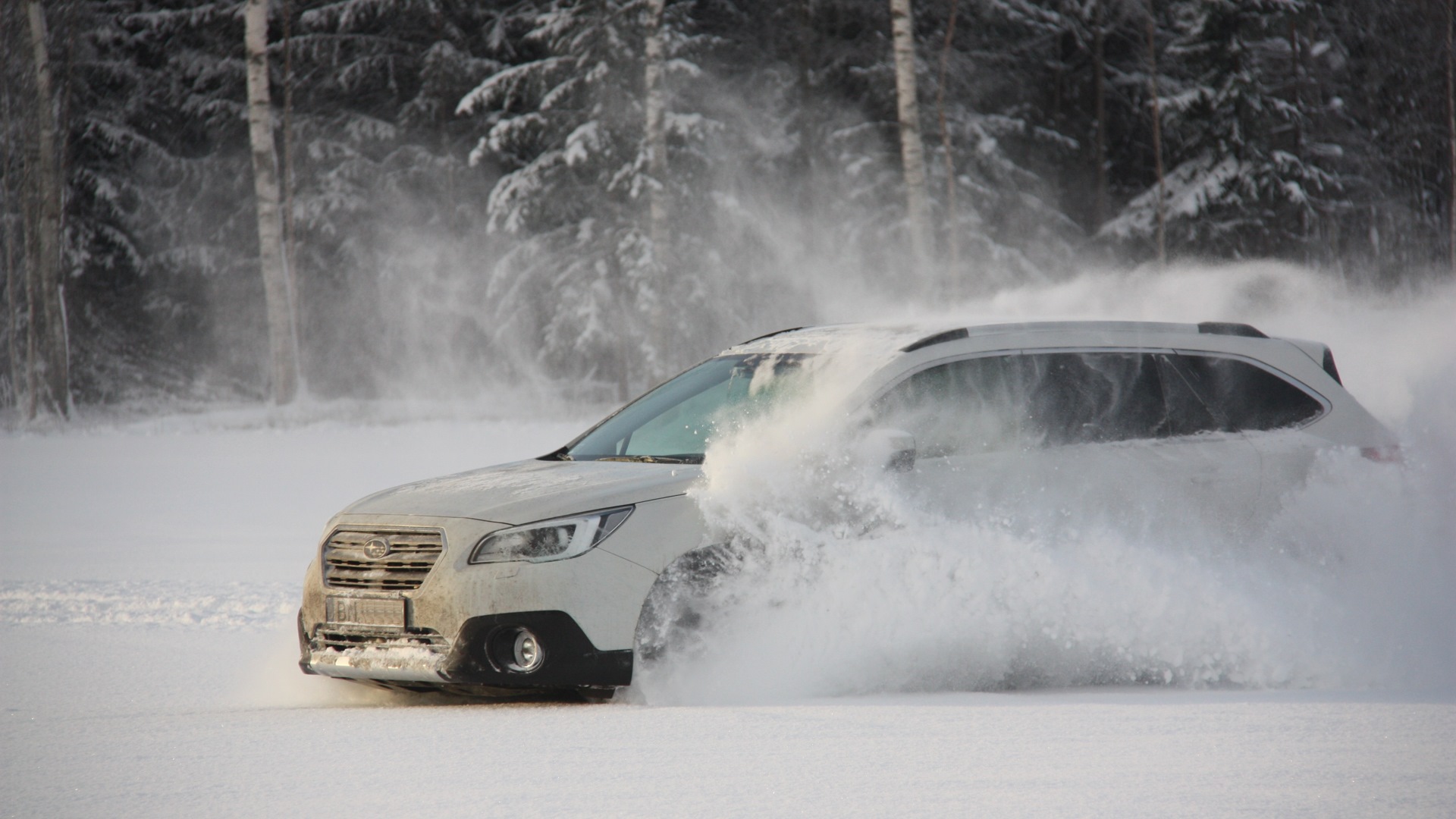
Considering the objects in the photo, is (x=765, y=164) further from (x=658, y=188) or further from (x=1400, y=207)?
(x=1400, y=207)

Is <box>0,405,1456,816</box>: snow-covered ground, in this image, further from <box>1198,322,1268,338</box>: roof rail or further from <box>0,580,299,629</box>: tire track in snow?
<box>1198,322,1268,338</box>: roof rail

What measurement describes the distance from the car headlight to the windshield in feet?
2.34

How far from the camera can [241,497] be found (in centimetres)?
1557

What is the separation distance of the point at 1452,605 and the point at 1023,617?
7.46ft

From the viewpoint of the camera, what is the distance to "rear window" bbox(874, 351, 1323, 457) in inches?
243

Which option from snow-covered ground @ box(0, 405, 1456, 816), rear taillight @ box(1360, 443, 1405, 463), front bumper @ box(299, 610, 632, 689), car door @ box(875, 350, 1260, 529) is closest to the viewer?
snow-covered ground @ box(0, 405, 1456, 816)

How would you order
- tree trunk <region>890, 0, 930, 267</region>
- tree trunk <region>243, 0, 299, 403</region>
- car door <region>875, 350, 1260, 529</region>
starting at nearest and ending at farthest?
car door <region>875, 350, 1260, 529</region> < tree trunk <region>890, 0, 930, 267</region> < tree trunk <region>243, 0, 299, 403</region>

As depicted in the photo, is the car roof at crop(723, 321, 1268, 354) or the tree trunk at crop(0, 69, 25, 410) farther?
the tree trunk at crop(0, 69, 25, 410)

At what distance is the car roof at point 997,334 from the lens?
6438 millimetres

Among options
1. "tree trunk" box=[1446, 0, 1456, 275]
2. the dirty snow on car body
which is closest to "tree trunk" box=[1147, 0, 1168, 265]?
"tree trunk" box=[1446, 0, 1456, 275]

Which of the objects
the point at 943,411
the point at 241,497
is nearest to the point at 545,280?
the point at 241,497

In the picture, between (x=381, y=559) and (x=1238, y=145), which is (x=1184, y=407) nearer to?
(x=381, y=559)

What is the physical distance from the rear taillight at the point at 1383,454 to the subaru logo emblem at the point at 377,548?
4.66 m

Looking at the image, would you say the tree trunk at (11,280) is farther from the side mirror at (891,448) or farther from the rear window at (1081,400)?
the side mirror at (891,448)
